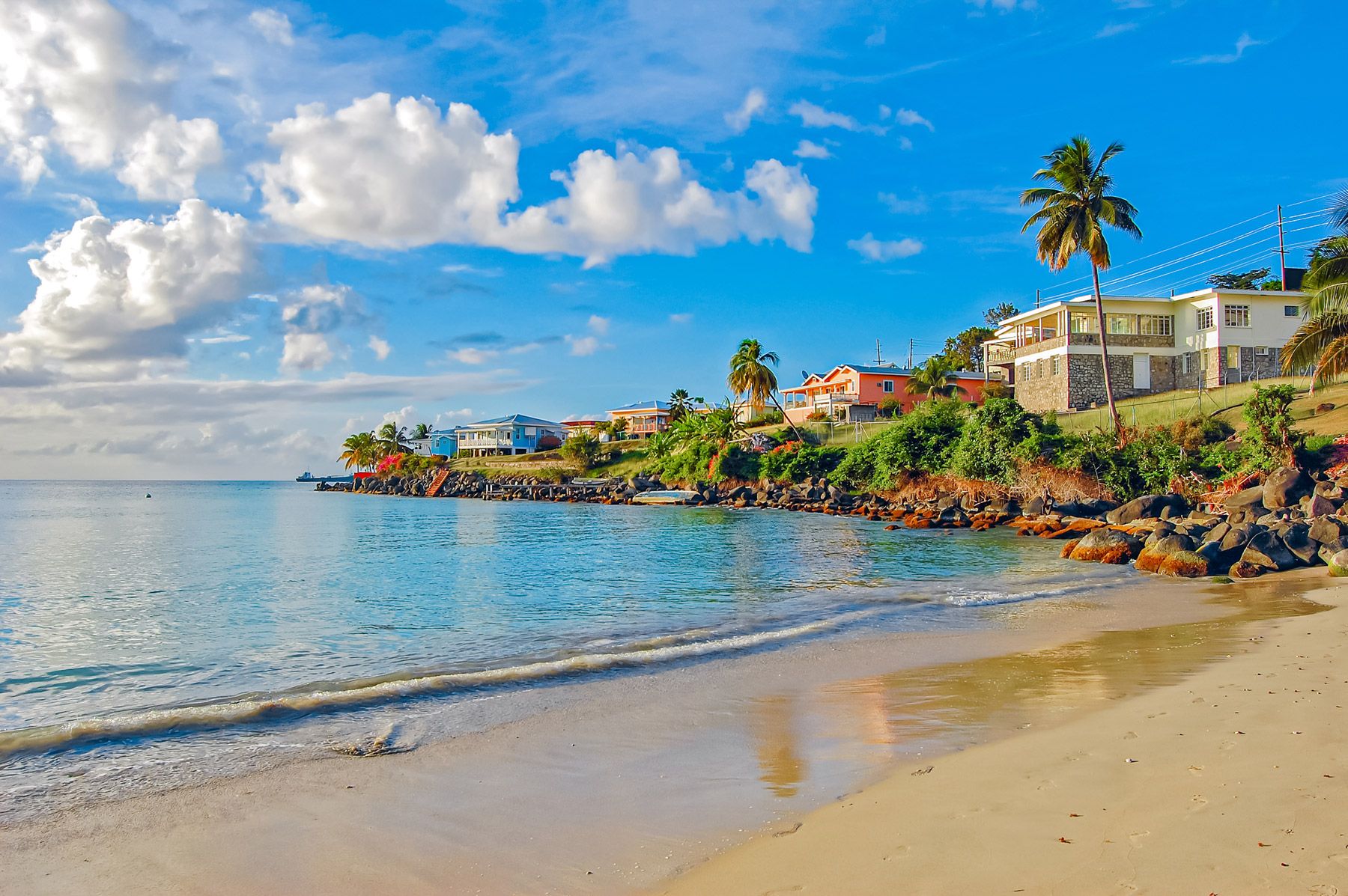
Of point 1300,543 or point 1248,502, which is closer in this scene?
point 1300,543

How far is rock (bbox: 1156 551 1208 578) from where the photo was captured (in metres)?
17.7

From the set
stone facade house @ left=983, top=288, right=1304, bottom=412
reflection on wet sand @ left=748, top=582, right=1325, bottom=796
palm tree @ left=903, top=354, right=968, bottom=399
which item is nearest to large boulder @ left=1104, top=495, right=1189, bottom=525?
reflection on wet sand @ left=748, top=582, right=1325, bottom=796

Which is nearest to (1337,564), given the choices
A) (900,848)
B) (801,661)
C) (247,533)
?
(801,661)

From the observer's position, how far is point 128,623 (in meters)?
14.9

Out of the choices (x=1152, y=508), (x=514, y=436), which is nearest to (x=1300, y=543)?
(x=1152, y=508)

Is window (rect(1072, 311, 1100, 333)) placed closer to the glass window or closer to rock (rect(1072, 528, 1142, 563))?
the glass window

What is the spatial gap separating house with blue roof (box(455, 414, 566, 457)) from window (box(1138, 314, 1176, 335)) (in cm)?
7527

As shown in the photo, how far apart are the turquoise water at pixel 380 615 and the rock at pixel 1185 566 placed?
61.5 inches

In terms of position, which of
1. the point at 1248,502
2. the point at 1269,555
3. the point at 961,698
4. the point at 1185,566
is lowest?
the point at 961,698

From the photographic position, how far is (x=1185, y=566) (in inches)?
701

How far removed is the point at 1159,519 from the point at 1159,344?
31.2m

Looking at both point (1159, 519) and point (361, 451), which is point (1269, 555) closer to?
point (1159, 519)

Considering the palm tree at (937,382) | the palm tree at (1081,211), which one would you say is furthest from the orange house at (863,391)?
the palm tree at (1081,211)

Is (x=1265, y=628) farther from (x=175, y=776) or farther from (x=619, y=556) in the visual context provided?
(x=619, y=556)
